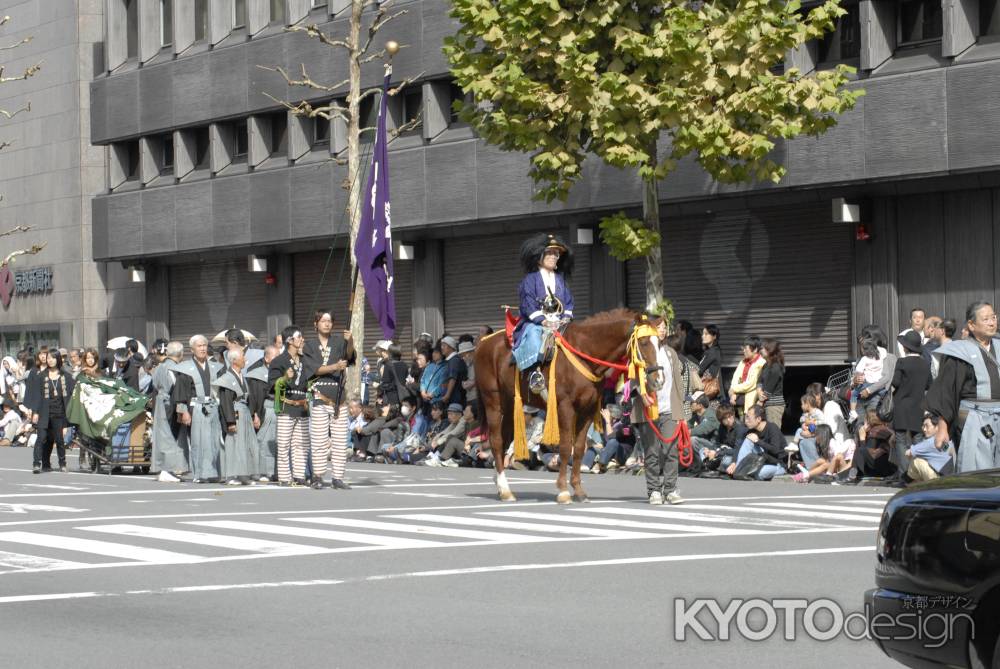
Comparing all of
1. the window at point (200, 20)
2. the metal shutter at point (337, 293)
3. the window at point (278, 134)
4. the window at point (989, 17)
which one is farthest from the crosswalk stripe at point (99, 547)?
the window at point (200, 20)

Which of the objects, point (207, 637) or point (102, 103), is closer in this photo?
point (207, 637)

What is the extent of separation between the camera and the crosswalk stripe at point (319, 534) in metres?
15.4

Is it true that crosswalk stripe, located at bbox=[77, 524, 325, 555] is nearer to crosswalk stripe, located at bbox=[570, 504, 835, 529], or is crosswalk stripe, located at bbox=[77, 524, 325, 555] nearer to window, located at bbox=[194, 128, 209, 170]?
crosswalk stripe, located at bbox=[570, 504, 835, 529]

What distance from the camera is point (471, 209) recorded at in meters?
36.2

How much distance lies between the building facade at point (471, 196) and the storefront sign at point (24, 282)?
2.65 m

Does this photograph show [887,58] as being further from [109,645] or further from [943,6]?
[109,645]

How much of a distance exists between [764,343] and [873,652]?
1805 cm

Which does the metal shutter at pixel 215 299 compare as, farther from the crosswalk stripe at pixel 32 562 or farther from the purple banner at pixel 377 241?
the crosswalk stripe at pixel 32 562

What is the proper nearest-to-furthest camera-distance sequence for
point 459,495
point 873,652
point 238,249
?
point 873,652, point 459,495, point 238,249

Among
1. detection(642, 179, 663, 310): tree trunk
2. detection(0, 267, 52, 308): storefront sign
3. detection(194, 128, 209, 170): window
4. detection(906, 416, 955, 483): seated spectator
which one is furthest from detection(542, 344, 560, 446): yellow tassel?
detection(0, 267, 52, 308): storefront sign

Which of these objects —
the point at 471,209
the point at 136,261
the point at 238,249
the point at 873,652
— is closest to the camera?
the point at 873,652

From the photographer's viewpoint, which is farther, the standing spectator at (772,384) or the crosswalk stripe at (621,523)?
the standing spectator at (772,384)

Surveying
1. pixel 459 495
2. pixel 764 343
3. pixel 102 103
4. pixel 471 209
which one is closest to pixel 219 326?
pixel 102 103

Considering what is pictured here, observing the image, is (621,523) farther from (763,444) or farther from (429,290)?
(429,290)
